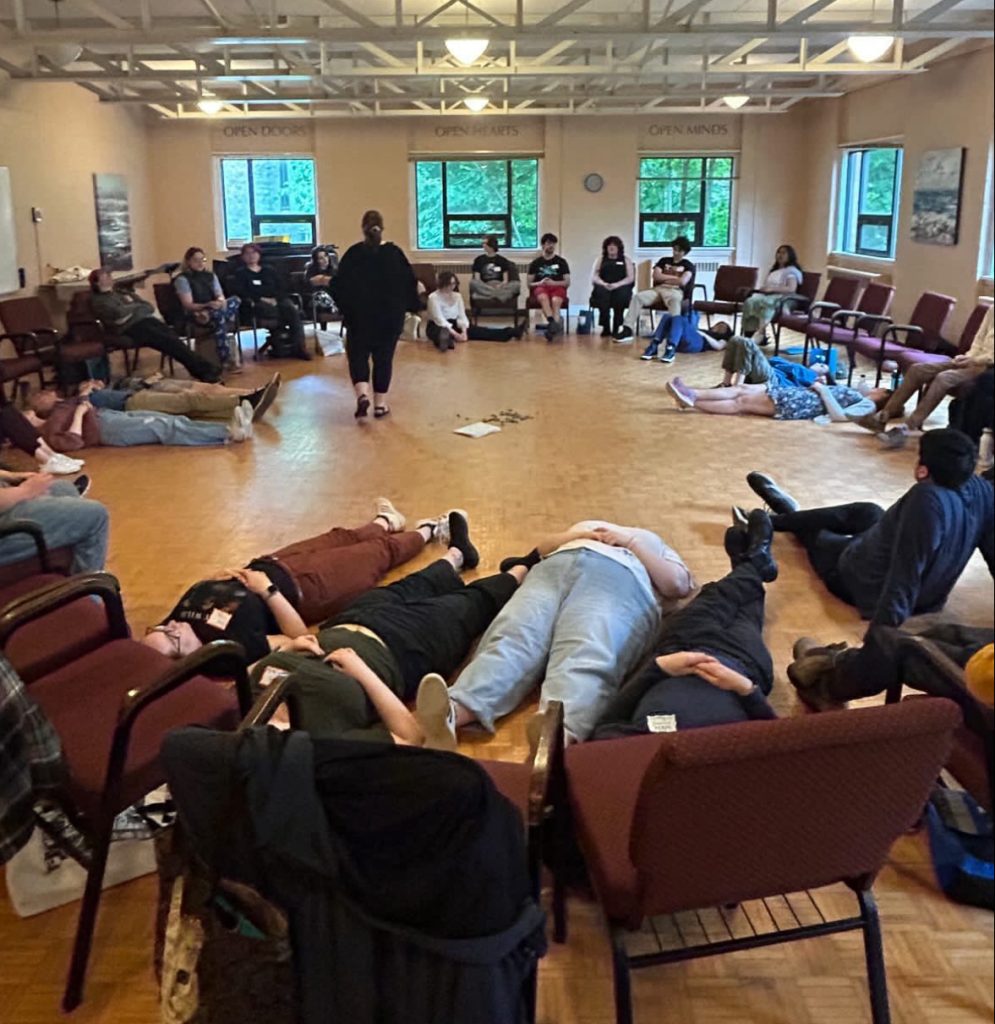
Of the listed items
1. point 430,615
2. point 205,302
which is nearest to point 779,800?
point 430,615

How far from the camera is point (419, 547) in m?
4.56

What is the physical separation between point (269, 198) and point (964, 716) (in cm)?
1517

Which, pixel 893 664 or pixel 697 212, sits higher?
pixel 697 212

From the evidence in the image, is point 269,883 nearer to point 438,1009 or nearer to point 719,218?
point 438,1009

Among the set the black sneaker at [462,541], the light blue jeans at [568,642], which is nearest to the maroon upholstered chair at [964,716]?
the light blue jeans at [568,642]

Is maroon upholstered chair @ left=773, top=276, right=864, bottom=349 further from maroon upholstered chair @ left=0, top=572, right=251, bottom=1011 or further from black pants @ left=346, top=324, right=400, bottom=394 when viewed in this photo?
maroon upholstered chair @ left=0, top=572, right=251, bottom=1011

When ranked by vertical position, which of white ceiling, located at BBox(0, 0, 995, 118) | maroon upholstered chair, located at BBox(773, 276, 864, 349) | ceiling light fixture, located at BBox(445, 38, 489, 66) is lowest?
maroon upholstered chair, located at BBox(773, 276, 864, 349)

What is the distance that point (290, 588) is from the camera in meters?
3.65

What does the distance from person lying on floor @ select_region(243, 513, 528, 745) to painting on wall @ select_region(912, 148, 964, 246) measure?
7359mm

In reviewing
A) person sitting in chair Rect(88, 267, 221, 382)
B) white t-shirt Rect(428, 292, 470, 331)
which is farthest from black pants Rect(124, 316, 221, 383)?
white t-shirt Rect(428, 292, 470, 331)

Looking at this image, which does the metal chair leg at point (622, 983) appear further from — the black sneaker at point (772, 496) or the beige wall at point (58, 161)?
the beige wall at point (58, 161)

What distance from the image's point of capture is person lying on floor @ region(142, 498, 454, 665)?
3.16m

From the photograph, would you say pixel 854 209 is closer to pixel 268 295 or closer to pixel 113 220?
pixel 268 295

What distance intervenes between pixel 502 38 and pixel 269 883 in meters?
7.36
